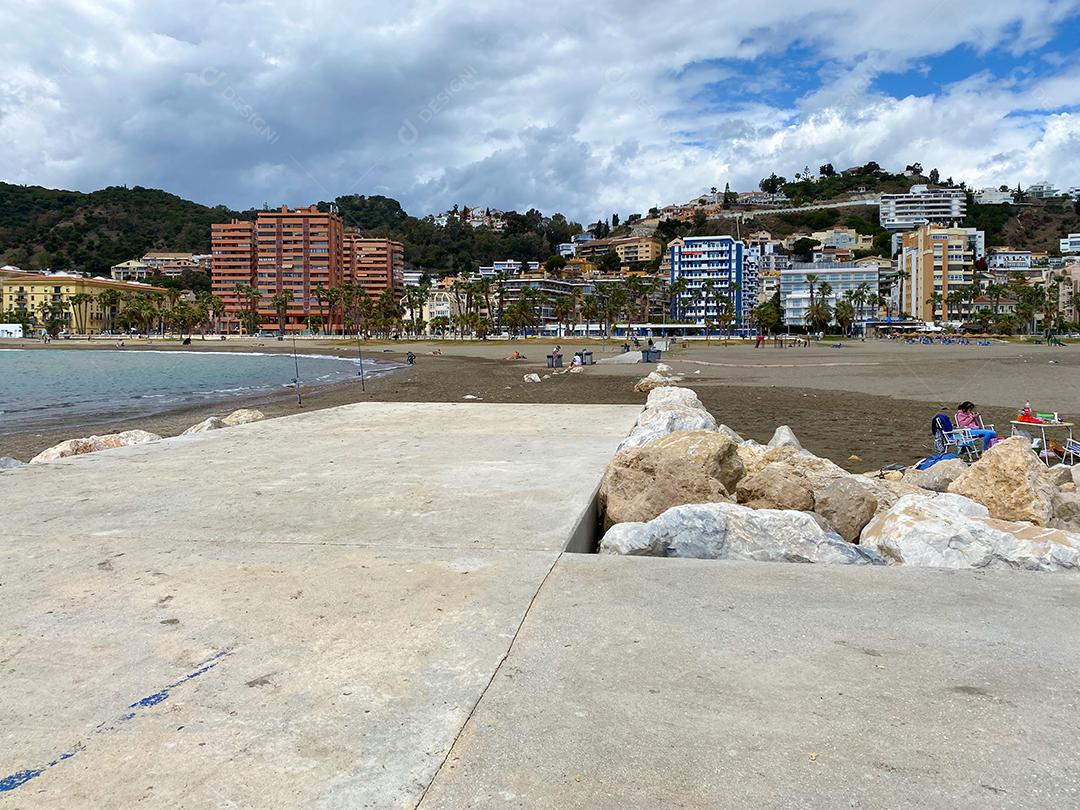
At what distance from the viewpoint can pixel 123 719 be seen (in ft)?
7.88

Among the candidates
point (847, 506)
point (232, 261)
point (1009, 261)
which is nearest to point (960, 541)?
point (847, 506)

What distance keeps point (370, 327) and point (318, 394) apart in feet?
371

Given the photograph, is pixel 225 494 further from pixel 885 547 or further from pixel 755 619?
pixel 885 547

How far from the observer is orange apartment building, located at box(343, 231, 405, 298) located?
16512 cm

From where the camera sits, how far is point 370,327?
13875cm

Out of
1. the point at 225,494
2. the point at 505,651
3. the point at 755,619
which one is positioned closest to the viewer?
the point at 505,651

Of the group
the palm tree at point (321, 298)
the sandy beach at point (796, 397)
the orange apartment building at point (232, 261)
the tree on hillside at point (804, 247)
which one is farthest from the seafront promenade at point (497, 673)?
the tree on hillside at point (804, 247)

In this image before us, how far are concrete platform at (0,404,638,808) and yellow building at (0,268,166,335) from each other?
16150cm

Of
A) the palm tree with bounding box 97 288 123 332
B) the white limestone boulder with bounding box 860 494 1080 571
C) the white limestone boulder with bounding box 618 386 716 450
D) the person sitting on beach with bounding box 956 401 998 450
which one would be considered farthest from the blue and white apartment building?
the white limestone boulder with bounding box 860 494 1080 571

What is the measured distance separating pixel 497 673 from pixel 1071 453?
A: 9059mm

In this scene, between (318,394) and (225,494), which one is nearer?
(225,494)

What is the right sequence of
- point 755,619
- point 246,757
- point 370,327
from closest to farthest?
point 246,757 → point 755,619 → point 370,327

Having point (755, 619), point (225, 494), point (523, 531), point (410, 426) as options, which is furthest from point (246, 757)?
point (410, 426)

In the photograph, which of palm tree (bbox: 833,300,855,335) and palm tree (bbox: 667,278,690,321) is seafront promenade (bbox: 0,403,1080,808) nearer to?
palm tree (bbox: 833,300,855,335)
